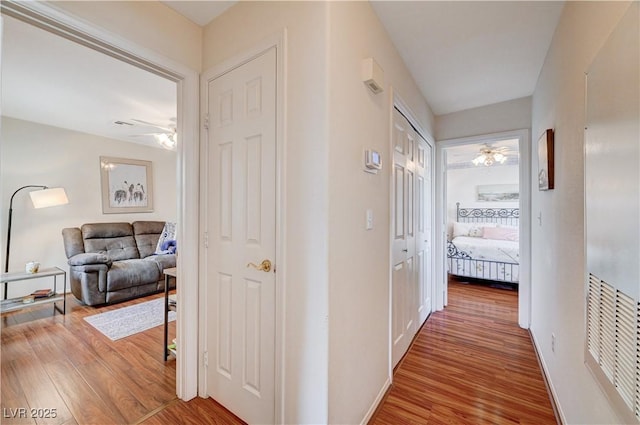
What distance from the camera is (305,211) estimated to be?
4.11 feet

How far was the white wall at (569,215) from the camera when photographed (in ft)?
3.75

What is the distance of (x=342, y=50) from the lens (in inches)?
50.6

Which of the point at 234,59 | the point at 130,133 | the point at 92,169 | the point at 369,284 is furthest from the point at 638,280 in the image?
the point at 92,169

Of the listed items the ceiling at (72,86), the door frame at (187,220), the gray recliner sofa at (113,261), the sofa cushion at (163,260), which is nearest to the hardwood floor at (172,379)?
the door frame at (187,220)

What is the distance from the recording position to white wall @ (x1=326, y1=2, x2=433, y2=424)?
124 centimetres

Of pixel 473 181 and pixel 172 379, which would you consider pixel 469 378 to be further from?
pixel 473 181

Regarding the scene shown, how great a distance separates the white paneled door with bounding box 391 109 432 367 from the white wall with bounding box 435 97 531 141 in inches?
17.6

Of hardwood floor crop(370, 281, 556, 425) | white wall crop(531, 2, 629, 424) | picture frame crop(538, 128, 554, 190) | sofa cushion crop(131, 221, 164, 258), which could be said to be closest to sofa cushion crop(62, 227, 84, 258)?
sofa cushion crop(131, 221, 164, 258)

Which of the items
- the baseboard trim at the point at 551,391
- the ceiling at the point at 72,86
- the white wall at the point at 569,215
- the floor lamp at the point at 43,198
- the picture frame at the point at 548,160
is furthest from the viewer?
the floor lamp at the point at 43,198

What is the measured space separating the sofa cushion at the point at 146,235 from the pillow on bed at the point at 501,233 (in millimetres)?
6368

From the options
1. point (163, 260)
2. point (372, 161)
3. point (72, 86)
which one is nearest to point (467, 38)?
point (372, 161)

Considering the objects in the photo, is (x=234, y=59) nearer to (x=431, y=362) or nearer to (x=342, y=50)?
(x=342, y=50)

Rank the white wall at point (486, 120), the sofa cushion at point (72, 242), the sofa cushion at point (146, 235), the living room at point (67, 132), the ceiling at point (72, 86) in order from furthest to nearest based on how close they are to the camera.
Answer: the sofa cushion at point (146, 235) < the sofa cushion at point (72, 242) < the white wall at point (486, 120) < the living room at point (67, 132) < the ceiling at point (72, 86)

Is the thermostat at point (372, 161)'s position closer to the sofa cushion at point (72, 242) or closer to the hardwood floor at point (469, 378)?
the hardwood floor at point (469, 378)
